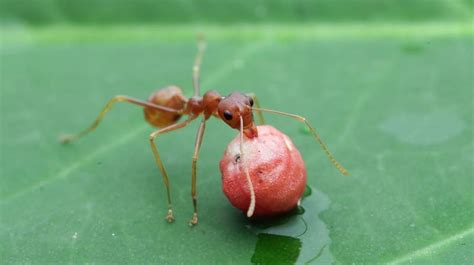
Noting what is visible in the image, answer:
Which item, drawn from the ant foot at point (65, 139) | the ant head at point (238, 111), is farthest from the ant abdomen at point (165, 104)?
the ant head at point (238, 111)

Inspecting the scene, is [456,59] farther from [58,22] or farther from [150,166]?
[58,22]

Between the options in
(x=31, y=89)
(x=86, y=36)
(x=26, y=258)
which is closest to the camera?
(x=26, y=258)

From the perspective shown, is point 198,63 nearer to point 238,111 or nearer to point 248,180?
point 238,111

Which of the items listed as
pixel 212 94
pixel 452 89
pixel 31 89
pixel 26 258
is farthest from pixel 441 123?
pixel 31 89

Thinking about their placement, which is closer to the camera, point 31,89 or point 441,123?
point 441,123

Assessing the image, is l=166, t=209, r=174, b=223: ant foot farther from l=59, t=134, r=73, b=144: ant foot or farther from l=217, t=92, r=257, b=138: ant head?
l=59, t=134, r=73, b=144: ant foot

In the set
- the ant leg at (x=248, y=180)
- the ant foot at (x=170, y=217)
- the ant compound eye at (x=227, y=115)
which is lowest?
the ant foot at (x=170, y=217)

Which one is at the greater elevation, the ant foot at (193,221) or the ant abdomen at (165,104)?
the ant abdomen at (165,104)

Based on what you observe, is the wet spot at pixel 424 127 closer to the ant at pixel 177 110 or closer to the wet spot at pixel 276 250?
the ant at pixel 177 110

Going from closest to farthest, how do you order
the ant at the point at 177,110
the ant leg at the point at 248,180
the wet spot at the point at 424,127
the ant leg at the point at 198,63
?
1. the ant leg at the point at 248,180
2. the ant at the point at 177,110
3. the wet spot at the point at 424,127
4. the ant leg at the point at 198,63
